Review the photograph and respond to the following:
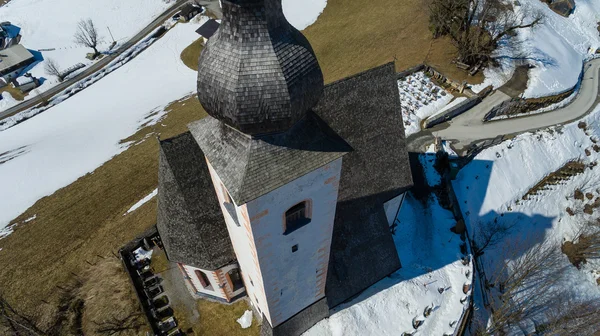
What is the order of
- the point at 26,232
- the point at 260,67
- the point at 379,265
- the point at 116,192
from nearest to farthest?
the point at 260,67 → the point at 379,265 → the point at 26,232 → the point at 116,192

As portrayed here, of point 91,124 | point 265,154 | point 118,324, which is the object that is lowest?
point 118,324

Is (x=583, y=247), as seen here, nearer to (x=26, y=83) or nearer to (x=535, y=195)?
(x=535, y=195)

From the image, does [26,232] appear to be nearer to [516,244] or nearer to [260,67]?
[260,67]

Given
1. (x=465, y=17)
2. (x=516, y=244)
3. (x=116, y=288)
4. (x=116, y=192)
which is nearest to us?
(x=116, y=288)

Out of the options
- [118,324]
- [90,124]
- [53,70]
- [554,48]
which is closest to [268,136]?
[118,324]

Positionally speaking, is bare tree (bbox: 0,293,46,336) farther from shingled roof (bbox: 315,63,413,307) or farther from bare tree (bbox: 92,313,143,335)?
shingled roof (bbox: 315,63,413,307)

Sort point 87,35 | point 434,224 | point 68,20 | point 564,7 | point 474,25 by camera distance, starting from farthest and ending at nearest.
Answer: point 68,20 < point 87,35 < point 564,7 < point 474,25 < point 434,224

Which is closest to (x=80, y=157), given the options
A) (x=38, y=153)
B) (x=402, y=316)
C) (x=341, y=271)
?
(x=38, y=153)
